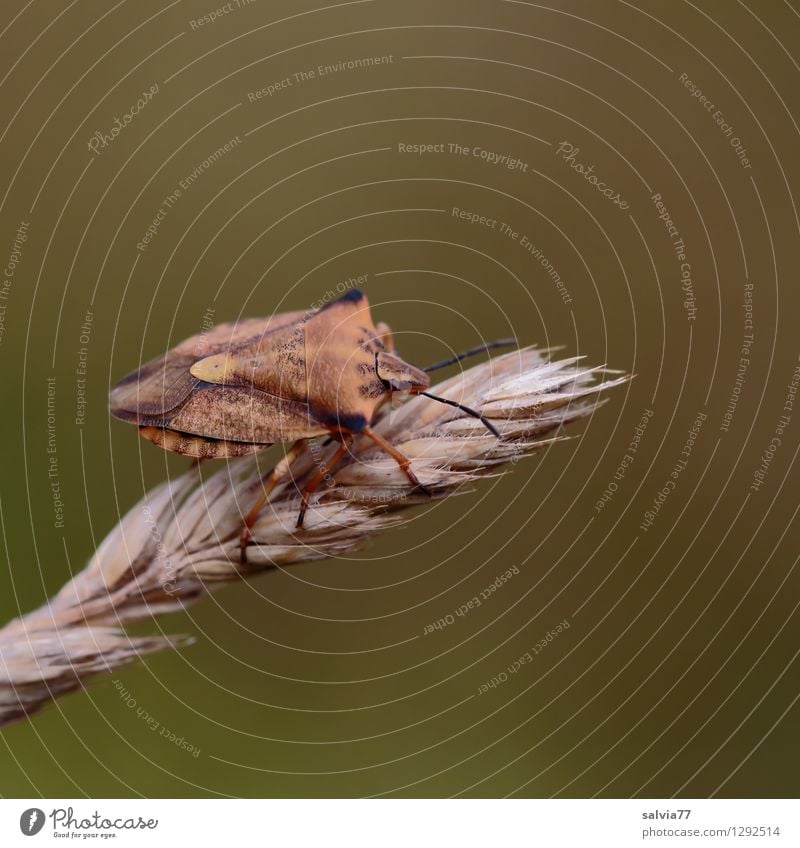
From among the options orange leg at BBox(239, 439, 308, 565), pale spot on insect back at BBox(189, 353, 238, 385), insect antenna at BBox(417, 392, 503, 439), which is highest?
pale spot on insect back at BBox(189, 353, 238, 385)

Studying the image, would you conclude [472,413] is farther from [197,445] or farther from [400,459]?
[197,445]

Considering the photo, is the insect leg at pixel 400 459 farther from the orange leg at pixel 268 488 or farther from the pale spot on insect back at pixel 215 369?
the pale spot on insect back at pixel 215 369

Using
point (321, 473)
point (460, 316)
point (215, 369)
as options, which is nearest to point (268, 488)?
point (321, 473)

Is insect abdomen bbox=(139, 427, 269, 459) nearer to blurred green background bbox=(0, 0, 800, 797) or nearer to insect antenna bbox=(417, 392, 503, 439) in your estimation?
insect antenna bbox=(417, 392, 503, 439)

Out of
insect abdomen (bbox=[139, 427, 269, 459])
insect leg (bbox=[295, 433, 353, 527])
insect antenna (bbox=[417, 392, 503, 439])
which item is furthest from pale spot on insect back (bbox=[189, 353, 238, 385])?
insect antenna (bbox=[417, 392, 503, 439])

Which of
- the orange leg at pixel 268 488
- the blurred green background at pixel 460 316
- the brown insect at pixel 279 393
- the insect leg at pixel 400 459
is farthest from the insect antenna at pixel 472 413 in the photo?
the blurred green background at pixel 460 316

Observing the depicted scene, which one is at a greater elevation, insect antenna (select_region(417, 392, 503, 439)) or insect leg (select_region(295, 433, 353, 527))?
insect antenna (select_region(417, 392, 503, 439))

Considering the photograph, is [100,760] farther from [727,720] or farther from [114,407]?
[727,720]

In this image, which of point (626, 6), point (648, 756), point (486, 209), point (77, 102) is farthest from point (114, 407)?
point (626, 6)
